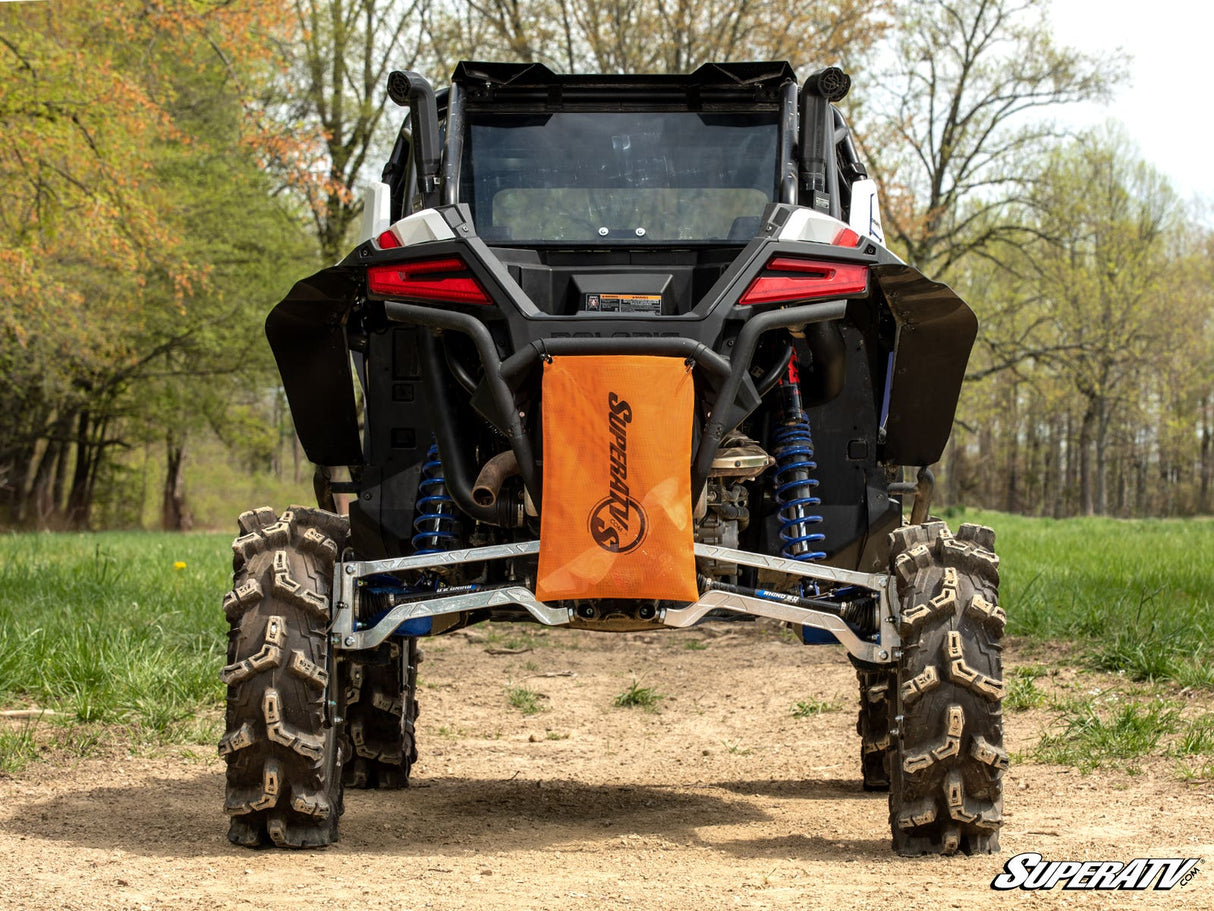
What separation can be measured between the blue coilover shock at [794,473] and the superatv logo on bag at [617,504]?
41.5 inches

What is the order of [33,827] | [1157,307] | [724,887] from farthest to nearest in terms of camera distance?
[1157,307] < [33,827] < [724,887]

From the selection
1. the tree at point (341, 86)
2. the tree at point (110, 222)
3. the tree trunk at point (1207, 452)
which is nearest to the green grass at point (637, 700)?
the tree at point (110, 222)

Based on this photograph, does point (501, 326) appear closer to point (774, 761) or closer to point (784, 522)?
point (784, 522)

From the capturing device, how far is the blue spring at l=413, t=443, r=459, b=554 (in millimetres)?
5289

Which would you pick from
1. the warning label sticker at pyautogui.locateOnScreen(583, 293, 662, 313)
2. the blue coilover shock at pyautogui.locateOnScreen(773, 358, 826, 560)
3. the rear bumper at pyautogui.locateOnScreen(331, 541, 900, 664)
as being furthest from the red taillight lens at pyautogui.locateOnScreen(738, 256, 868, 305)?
the rear bumper at pyautogui.locateOnScreen(331, 541, 900, 664)

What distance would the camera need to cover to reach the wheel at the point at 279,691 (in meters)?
4.55

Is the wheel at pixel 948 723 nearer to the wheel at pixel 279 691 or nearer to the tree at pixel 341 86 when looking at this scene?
the wheel at pixel 279 691

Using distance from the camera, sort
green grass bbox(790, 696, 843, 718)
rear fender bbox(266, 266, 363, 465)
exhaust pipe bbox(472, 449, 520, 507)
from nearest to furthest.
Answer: exhaust pipe bbox(472, 449, 520, 507) → rear fender bbox(266, 266, 363, 465) → green grass bbox(790, 696, 843, 718)

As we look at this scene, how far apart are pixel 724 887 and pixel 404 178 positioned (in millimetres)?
3308

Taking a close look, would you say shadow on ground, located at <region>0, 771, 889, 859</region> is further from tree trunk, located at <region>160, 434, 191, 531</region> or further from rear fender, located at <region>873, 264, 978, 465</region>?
tree trunk, located at <region>160, 434, 191, 531</region>

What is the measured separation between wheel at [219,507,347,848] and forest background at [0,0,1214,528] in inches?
411

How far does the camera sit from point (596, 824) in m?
5.59

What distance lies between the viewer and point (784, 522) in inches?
210

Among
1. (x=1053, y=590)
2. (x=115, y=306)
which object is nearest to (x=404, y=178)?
(x=1053, y=590)
